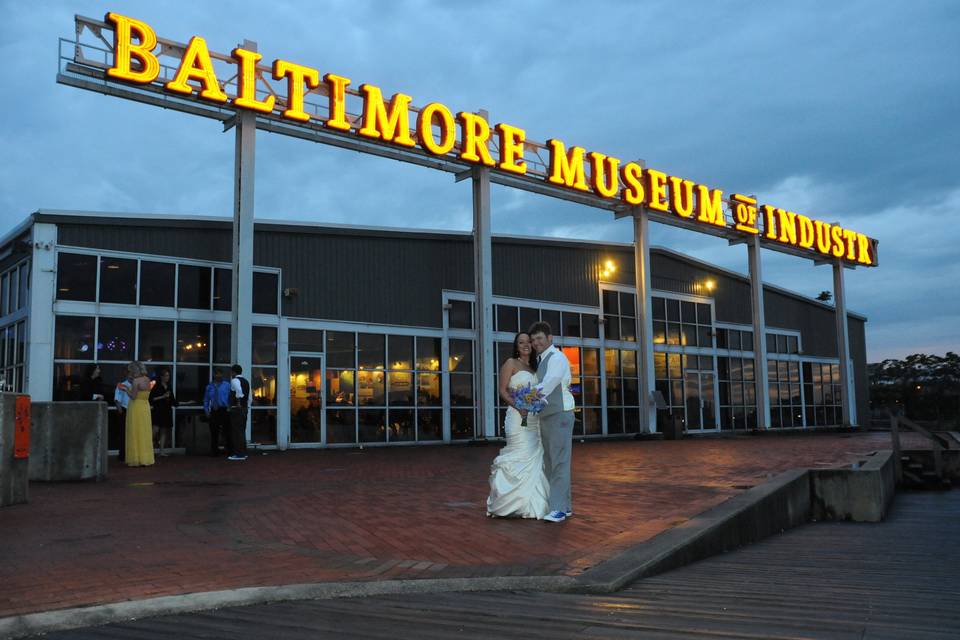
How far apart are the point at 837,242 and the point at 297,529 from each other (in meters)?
32.0

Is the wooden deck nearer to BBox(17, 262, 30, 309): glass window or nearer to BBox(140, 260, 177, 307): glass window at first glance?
BBox(140, 260, 177, 307): glass window

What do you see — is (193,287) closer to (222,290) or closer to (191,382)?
(222,290)

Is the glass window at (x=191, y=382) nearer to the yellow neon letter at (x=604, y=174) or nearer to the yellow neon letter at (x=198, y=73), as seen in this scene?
the yellow neon letter at (x=198, y=73)

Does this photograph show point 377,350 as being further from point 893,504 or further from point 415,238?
point 893,504

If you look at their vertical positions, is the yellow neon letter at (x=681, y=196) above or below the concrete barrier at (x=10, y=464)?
above

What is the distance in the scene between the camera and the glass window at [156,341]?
16406 mm

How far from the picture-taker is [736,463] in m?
13.0

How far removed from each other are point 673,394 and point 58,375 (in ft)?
61.7

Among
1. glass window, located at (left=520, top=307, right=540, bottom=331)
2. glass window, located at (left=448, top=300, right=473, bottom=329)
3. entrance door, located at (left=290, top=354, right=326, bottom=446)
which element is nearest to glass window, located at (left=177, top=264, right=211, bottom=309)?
entrance door, located at (left=290, top=354, right=326, bottom=446)

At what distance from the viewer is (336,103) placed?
18.0 metres

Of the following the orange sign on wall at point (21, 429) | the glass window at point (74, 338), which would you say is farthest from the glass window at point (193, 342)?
the orange sign on wall at point (21, 429)

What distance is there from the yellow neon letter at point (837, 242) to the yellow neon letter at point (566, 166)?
A: 15.1 metres

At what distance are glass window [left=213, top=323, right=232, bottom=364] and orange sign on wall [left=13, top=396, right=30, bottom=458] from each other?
917 cm

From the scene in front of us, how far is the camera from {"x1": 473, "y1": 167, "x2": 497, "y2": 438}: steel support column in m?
20.1
